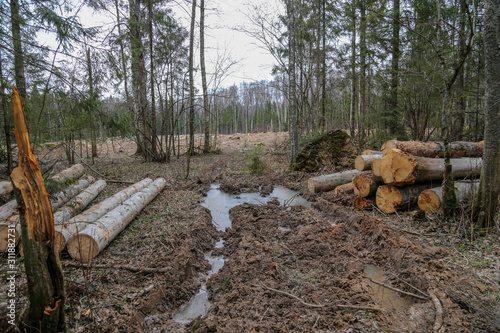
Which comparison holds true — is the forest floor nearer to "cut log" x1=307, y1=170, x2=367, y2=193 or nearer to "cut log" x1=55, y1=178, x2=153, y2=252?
"cut log" x1=55, y1=178, x2=153, y2=252

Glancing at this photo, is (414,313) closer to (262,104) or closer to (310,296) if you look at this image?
(310,296)

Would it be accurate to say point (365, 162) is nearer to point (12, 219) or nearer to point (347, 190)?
point (347, 190)

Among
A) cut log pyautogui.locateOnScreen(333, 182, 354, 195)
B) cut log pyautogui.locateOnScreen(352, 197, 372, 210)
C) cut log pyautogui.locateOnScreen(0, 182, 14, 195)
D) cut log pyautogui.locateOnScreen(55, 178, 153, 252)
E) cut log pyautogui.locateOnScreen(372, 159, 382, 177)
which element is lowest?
cut log pyautogui.locateOnScreen(352, 197, 372, 210)

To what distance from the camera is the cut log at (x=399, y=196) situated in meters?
5.45

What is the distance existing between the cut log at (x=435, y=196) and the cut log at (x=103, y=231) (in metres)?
5.77

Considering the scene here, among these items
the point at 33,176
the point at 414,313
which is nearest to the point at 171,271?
the point at 33,176

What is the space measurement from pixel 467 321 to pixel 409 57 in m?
10.6

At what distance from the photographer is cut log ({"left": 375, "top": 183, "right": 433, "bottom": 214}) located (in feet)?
17.9

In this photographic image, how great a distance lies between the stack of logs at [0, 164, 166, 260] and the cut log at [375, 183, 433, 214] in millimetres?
5358

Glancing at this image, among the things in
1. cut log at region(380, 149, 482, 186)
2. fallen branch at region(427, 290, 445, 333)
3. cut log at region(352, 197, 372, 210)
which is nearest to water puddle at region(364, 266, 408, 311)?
fallen branch at region(427, 290, 445, 333)

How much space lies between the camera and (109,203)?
5.24 m

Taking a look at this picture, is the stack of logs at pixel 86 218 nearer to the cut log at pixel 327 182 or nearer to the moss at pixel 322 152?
the cut log at pixel 327 182

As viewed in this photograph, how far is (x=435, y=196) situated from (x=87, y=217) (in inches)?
252

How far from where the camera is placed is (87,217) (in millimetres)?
4430
